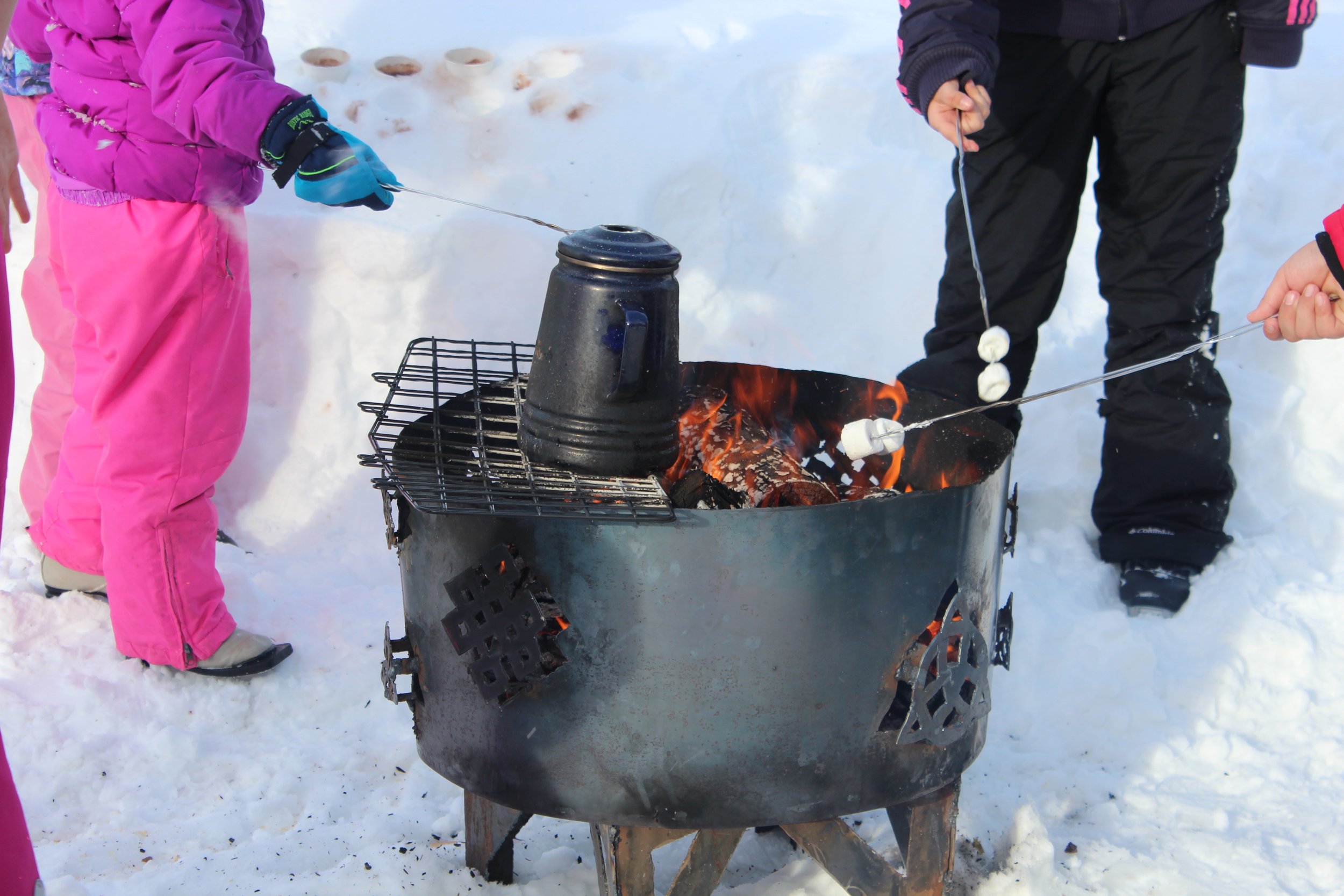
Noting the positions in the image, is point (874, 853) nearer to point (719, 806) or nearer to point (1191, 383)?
point (719, 806)

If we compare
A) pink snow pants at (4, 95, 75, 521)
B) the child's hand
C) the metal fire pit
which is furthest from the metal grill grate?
pink snow pants at (4, 95, 75, 521)

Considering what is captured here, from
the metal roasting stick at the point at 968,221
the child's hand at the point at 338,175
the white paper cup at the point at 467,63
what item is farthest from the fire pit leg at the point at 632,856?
the white paper cup at the point at 467,63

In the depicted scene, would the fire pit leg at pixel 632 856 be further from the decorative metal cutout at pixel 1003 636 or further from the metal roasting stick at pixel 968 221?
the metal roasting stick at pixel 968 221

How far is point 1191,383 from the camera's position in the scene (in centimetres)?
339

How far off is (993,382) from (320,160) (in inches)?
63.3

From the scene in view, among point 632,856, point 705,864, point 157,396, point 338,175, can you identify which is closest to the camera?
point 632,856

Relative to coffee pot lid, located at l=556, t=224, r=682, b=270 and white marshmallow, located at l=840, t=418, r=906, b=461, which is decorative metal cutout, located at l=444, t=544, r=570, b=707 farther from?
white marshmallow, located at l=840, t=418, r=906, b=461

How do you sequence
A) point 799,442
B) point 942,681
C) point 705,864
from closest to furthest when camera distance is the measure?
point 942,681
point 705,864
point 799,442

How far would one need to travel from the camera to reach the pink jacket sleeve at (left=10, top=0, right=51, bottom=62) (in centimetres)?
281

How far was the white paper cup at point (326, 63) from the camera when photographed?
456cm

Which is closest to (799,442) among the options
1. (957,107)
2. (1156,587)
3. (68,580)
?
(957,107)

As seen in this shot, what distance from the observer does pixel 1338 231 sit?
2020 millimetres

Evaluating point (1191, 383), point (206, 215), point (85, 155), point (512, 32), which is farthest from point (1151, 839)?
point (512, 32)

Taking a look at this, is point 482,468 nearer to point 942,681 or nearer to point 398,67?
point 942,681
